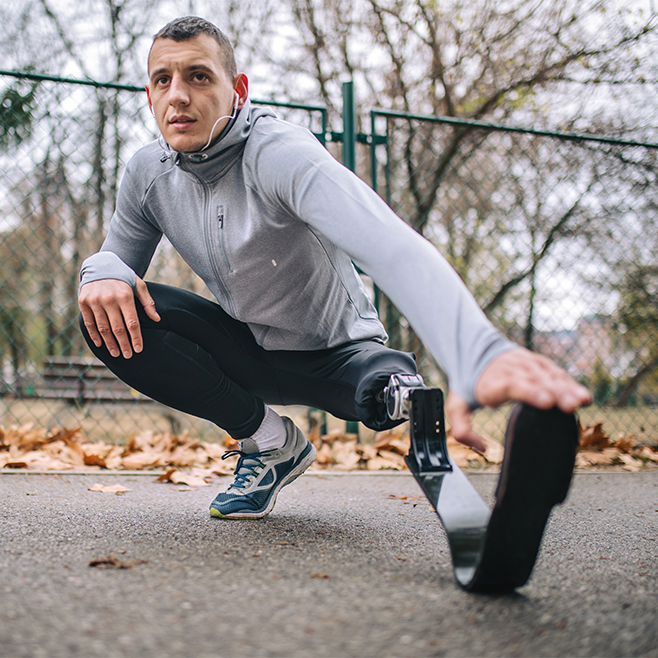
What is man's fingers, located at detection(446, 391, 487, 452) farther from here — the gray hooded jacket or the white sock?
the white sock

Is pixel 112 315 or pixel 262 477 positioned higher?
pixel 112 315

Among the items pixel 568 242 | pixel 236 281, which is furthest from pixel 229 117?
pixel 568 242

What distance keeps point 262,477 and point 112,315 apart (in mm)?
655

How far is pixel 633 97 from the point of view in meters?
5.16

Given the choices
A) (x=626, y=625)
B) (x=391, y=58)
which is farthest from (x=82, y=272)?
(x=391, y=58)

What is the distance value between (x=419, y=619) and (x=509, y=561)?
0.63ft

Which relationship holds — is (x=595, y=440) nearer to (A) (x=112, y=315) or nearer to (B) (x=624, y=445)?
(B) (x=624, y=445)

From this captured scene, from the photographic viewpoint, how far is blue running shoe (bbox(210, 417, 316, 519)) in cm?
176

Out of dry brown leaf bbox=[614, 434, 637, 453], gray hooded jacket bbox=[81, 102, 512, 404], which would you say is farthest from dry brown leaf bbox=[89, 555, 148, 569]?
dry brown leaf bbox=[614, 434, 637, 453]

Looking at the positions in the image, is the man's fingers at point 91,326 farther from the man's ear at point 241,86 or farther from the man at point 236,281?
the man's ear at point 241,86

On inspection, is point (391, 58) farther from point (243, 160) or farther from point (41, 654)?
point (41, 654)

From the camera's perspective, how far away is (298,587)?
1122 mm

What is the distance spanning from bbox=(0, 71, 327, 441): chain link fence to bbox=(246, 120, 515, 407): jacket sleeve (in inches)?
81.8

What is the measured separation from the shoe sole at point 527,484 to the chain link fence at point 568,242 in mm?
2648
